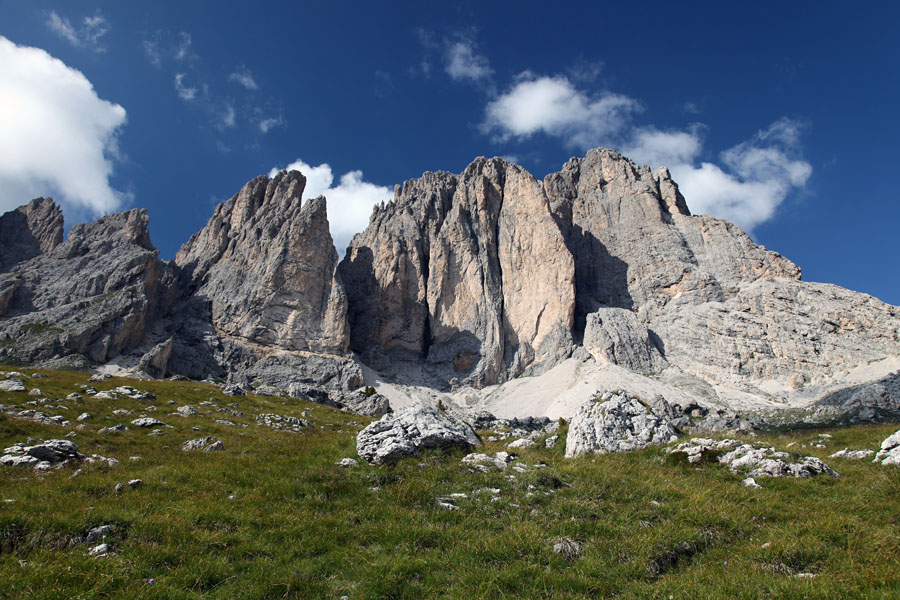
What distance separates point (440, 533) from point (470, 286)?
134115 mm

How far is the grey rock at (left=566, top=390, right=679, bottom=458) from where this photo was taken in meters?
17.9

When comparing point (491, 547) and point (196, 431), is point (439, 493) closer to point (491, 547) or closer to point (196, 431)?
point (491, 547)

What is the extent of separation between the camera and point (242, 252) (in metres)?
132

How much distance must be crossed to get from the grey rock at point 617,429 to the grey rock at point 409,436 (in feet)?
14.7

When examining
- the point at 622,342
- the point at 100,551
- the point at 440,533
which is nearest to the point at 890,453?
the point at 440,533

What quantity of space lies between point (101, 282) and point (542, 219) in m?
123

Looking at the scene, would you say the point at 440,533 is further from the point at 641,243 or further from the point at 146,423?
the point at 641,243

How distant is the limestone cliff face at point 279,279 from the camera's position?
387 feet

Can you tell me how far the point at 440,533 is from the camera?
8586mm

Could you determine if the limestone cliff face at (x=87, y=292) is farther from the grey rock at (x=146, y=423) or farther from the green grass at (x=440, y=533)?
the green grass at (x=440, y=533)

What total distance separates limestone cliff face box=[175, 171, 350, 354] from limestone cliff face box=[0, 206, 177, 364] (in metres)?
14.8

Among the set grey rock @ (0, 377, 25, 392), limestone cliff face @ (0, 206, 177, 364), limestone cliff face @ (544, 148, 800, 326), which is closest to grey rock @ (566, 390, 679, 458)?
grey rock @ (0, 377, 25, 392)

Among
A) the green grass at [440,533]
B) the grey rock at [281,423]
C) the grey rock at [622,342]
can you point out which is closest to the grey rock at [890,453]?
the green grass at [440,533]

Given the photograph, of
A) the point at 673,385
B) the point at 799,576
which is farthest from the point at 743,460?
the point at 673,385
